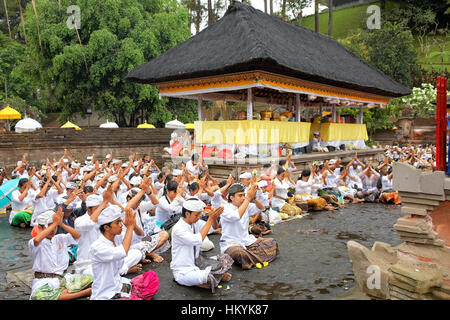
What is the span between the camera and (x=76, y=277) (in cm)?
501

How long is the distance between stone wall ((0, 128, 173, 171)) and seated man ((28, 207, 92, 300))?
12.0 meters

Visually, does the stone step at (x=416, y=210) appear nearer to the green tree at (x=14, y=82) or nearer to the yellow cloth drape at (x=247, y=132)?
the yellow cloth drape at (x=247, y=132)

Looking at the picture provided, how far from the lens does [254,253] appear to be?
6.09m

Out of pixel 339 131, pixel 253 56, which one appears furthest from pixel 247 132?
pixel 339 131

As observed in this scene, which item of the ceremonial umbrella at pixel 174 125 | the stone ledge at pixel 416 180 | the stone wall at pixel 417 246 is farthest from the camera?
the ceremonial umbrella at pixel 174 125

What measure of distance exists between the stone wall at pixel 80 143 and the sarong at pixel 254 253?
13.1 meters

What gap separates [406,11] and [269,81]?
40280mm

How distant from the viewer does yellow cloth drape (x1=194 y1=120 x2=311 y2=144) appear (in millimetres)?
12906

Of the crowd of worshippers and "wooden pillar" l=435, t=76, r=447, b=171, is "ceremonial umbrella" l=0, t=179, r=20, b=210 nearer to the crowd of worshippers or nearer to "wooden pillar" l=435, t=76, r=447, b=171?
the crowd of worshippers

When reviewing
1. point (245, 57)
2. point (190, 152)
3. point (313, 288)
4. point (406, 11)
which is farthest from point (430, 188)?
point (406, 11)

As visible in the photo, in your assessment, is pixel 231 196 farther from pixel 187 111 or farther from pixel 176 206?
pixel 187 111

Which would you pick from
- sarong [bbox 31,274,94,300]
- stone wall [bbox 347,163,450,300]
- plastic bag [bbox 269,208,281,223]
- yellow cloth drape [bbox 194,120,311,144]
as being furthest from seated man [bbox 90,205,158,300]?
yellow cloth drape [bbox 194,120,311,144]

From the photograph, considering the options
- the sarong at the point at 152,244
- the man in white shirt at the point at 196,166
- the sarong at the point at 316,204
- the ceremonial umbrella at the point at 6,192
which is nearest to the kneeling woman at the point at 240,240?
the sarong at the point at 152,244

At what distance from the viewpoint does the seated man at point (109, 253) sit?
4.12 m
